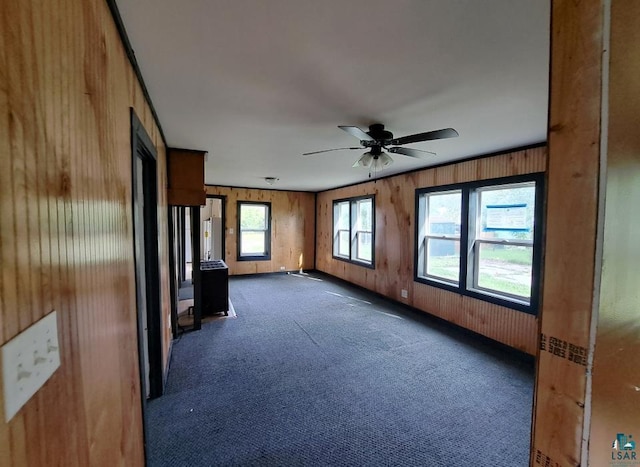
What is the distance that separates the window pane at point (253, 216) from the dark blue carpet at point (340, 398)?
3.38 metres

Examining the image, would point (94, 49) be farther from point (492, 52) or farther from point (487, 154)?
point (487, 154)

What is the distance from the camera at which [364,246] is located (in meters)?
6.01

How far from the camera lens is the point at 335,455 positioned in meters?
1.71

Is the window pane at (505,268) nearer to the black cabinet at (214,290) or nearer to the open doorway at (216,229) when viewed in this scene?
the black cabinet at (214,290)

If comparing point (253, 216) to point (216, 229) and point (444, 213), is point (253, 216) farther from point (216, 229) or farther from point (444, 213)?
point (444, 213)

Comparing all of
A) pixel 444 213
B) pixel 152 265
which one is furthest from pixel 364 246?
pixel 152 265

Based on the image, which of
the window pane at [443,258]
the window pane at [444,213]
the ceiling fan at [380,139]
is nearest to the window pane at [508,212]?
the window pane at [444,213]

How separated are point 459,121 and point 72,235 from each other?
8.75ft

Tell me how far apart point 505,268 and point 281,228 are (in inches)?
204

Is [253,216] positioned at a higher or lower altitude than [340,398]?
higher

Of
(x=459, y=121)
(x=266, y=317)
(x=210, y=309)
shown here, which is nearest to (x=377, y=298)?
(x=266, y=317)

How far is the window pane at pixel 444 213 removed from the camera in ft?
12.6

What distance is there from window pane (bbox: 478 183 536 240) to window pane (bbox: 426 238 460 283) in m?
0.46

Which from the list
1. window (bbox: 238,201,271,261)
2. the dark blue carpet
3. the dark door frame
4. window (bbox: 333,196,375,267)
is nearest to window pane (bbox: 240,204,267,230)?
window (bbox: 238,201,271,261)
